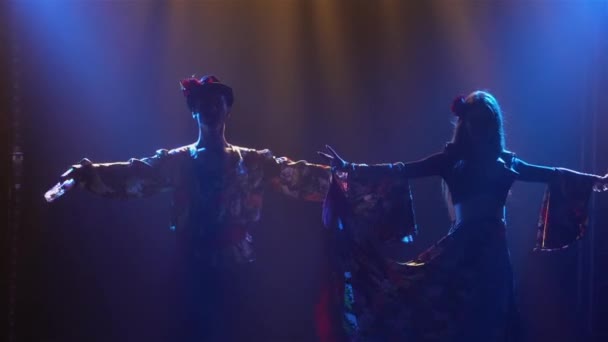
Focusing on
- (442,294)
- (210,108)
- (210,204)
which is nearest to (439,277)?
(442,294)

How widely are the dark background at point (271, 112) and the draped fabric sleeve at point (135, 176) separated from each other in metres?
0.82

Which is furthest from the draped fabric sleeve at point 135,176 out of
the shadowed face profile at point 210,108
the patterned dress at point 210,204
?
the shadowed face profile at point 210,108

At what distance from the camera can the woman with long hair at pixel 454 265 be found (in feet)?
8.82

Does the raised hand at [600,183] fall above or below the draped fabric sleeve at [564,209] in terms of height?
above

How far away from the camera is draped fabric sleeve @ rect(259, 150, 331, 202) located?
9.96ft

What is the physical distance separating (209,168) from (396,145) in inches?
59.5

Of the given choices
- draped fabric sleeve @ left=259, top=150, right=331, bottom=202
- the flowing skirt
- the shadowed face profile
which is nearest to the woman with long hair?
the flowing skirt

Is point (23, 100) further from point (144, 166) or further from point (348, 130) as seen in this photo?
point (348, 130)

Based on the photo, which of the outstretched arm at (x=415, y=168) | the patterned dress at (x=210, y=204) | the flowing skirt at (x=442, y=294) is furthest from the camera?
the patterned dress at (x=210, y=204)

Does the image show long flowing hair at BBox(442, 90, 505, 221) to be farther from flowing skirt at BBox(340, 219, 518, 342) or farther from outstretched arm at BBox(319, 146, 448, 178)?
flowing skirt at BBox(340, 219, 518, 342)

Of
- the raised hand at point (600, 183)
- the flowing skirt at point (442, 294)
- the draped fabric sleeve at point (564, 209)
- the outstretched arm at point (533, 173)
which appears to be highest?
the outstretched arm at point (533, 173)

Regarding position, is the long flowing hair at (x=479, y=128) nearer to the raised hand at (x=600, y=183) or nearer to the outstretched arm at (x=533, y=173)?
the outstretched arm at (x=533, y=173)

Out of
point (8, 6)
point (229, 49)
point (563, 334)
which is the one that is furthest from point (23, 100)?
point (563, 334)

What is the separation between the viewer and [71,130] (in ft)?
12.2
